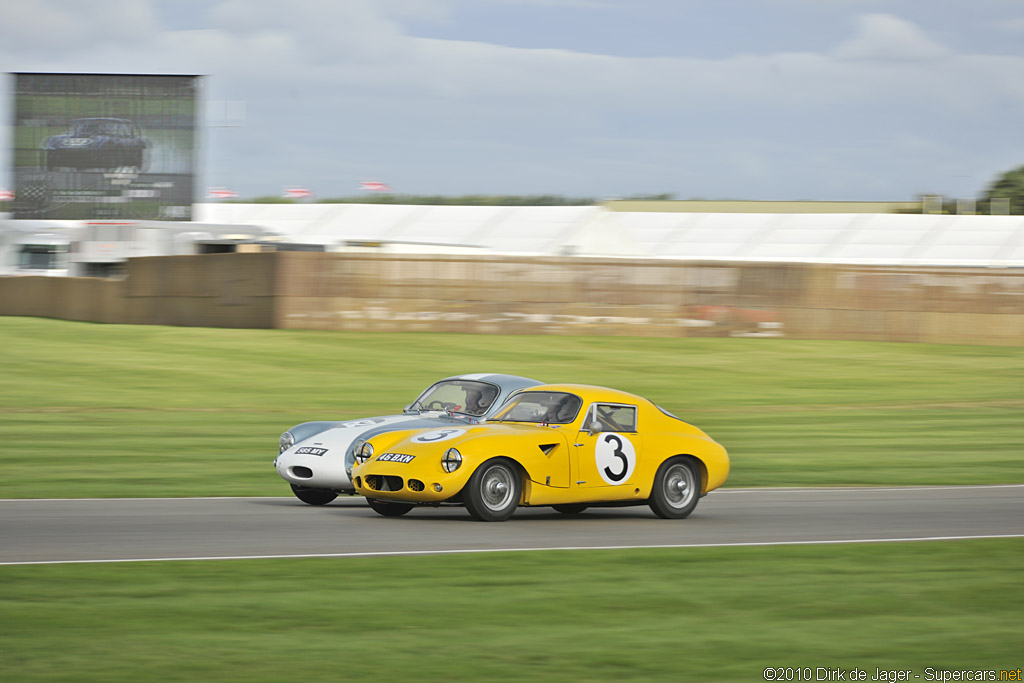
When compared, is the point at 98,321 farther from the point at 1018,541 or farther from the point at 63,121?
the point at 1018,541

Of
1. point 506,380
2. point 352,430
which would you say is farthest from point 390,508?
point 506,380

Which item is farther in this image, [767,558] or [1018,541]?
[1018,541]

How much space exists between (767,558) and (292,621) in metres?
3.90

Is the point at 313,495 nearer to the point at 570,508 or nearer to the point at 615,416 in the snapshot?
the point at 570,508

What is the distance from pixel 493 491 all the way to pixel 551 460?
0.58 metres

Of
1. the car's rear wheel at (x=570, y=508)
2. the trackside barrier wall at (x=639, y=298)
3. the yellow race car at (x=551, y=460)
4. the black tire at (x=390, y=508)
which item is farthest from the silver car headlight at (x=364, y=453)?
the trackside barrier wall at (x=639, y=298)

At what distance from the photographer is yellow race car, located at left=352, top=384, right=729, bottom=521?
10.4 m

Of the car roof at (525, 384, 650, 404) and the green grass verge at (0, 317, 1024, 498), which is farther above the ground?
the car roof at (525, 384, 650, 404)

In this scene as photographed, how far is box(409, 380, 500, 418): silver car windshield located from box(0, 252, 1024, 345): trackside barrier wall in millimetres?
18985

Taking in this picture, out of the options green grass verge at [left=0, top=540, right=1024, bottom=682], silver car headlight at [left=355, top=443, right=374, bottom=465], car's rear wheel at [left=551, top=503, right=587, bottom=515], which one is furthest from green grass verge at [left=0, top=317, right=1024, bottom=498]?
green grass verge at [left=0, top=540, right=1024, bottom=682]

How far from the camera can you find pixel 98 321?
37.3 m

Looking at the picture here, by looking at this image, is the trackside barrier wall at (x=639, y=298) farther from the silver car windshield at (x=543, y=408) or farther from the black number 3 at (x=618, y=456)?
the black number 3 at (x=618, y=456)

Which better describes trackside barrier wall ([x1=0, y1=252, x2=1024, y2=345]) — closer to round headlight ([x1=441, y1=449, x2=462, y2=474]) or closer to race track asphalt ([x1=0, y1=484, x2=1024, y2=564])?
Result: race track asphalt ([x1=0, y1=484, x2=1024, y2=564])

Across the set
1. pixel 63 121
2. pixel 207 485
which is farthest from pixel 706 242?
pixel 207 485
